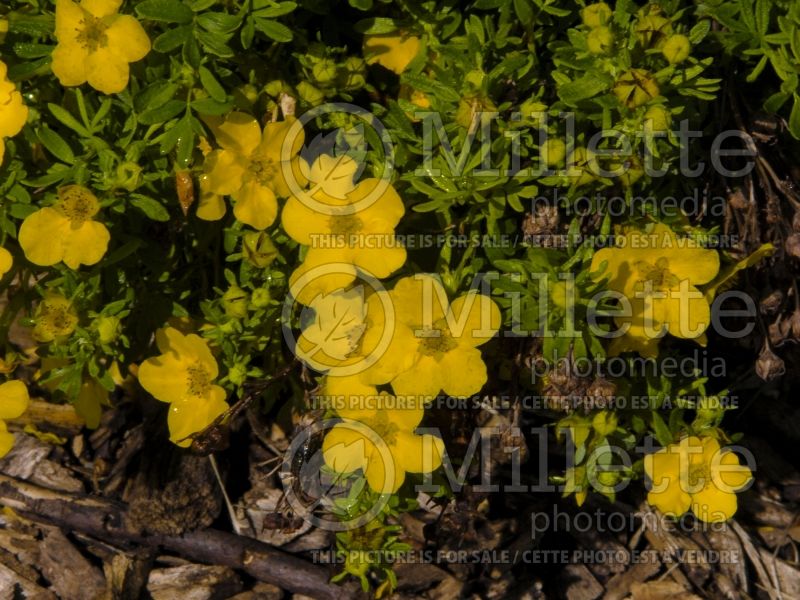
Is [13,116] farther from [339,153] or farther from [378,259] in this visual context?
[378,259]

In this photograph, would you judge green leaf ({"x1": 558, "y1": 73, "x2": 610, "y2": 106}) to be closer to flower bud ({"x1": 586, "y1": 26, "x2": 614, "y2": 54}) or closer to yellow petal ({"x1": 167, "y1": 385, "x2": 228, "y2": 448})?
flower bud ({"x1": 586, "y1": 26, "x2": 614, "y2": 54})

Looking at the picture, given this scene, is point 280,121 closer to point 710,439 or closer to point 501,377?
point 501,377

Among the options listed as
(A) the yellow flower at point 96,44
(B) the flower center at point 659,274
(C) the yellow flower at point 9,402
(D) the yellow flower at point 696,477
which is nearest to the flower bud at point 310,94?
(A) the yellow flower at point 96,44

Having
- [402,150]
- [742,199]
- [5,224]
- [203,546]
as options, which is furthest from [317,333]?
[742,199]

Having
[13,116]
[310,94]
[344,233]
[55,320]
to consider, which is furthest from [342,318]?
[13,116]

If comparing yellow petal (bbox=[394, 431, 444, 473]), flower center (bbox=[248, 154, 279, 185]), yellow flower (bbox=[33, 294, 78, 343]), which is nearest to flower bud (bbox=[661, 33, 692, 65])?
flower center (bbox=[248, 154, 279, 185])
